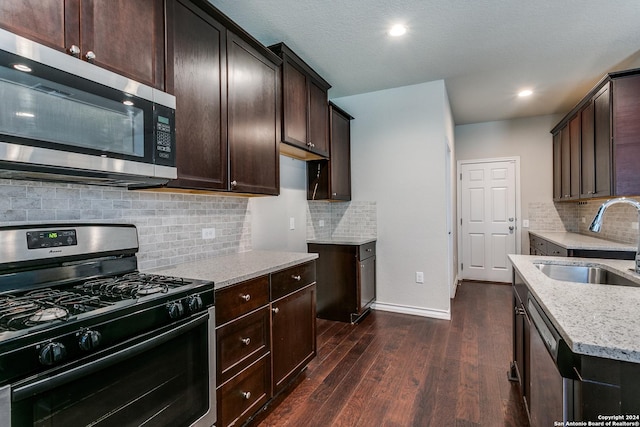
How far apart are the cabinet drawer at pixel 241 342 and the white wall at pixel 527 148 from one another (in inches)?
187

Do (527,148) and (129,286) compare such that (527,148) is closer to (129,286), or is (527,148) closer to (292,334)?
(292,334)

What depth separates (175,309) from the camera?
130 centimetres

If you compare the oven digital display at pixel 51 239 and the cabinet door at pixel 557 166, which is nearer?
the oven digital display at pixel 51 239

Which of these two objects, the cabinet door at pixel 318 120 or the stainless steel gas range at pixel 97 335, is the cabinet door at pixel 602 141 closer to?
the cabinet door at pixel 318 120

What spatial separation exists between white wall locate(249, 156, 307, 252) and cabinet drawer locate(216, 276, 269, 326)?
0.91 metres

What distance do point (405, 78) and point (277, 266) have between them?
8.56 ft

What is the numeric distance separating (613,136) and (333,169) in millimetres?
2544

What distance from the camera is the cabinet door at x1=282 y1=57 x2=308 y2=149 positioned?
263 cm

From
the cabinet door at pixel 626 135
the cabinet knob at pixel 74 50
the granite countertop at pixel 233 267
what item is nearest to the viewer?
the cabinet knob at pixel 74 50

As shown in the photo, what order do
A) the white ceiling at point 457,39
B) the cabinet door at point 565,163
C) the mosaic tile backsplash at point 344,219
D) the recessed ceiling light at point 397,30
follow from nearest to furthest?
the white ceiling at point 457,39 < the recessed ceiling light at point 397,30 < the mosaic tile backsplash at point 344,219 < the cabinet door at point 565,163

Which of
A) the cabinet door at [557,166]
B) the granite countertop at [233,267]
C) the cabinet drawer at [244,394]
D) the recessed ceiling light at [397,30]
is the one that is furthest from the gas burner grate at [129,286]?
the cabinet door at [557,166]

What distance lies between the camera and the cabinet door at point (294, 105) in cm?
263

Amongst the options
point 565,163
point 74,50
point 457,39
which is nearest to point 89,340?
point 74,50

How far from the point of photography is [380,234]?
12.8ft
